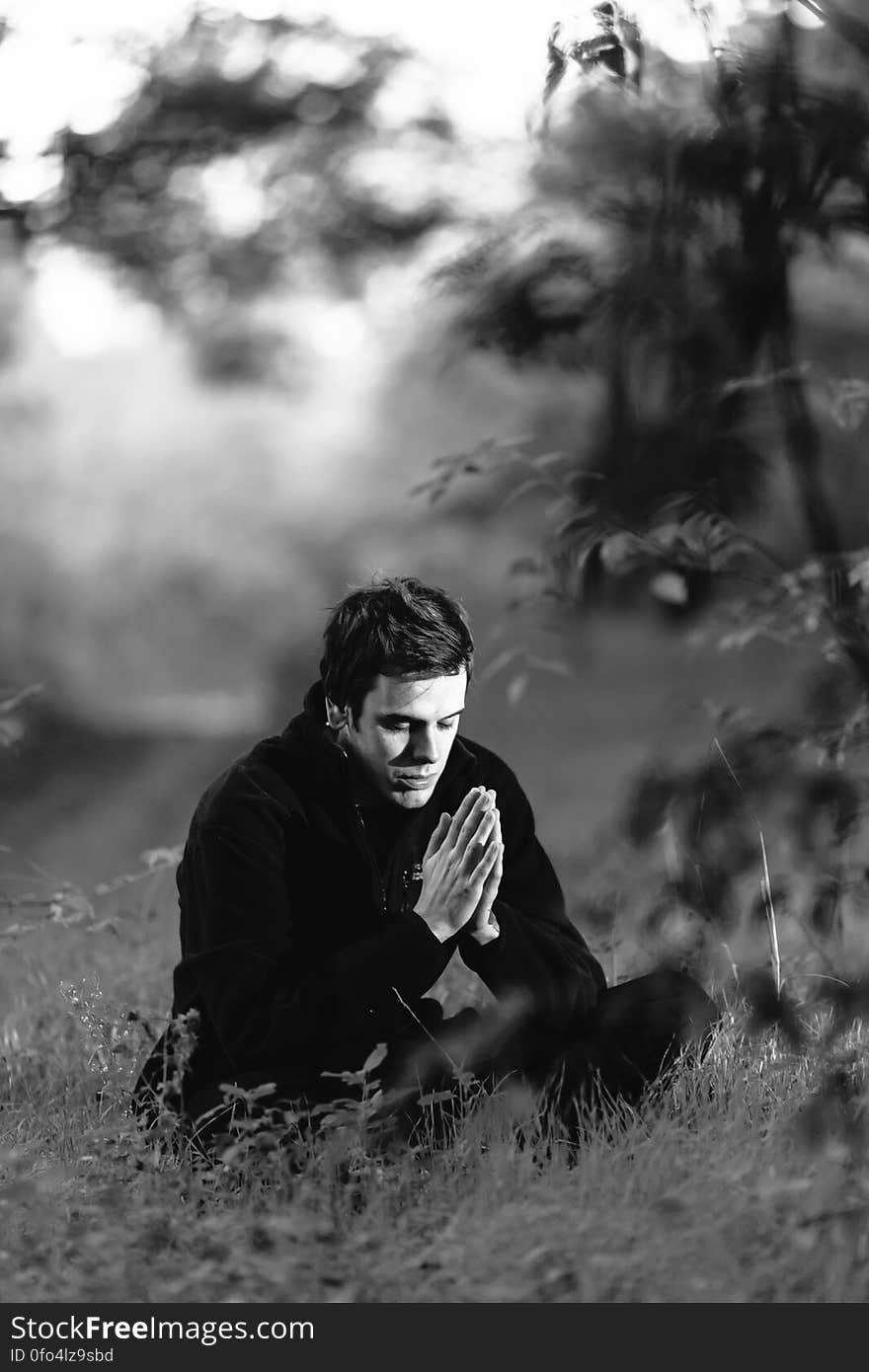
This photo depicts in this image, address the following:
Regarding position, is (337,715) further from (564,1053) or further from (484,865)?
(564,1053)

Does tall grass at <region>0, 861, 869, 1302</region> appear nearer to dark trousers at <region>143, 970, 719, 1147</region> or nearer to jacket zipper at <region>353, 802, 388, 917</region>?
dark trousers at <region>143, 970, 719, 1147</region>

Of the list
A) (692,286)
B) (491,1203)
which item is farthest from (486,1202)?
(692,286)

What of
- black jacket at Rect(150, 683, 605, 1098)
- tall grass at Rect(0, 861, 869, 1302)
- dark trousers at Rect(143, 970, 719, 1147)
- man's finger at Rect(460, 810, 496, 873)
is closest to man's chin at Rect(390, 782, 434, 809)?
black jacket at Rect(150, 683, 605, 1098)

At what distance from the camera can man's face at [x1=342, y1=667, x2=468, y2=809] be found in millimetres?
3129

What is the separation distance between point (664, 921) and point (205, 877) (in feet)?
3.24

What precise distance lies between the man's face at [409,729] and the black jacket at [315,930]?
12 centimetres

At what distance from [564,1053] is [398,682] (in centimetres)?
99

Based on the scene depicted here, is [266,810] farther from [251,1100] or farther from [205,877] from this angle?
[251,1100]

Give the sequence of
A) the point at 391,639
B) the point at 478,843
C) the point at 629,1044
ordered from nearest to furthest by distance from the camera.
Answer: the point at 478,843, the point at 391,639, the point at 629,1044

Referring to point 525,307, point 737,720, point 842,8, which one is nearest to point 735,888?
point 737,720

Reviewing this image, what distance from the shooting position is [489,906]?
10.2 feet

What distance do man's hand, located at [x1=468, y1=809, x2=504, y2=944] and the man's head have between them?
9.0 inches

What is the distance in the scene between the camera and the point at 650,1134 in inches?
131

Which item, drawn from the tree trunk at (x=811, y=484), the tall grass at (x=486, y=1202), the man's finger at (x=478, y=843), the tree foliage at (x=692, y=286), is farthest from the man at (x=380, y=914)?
the tree trunk at (x=811, y=484)
